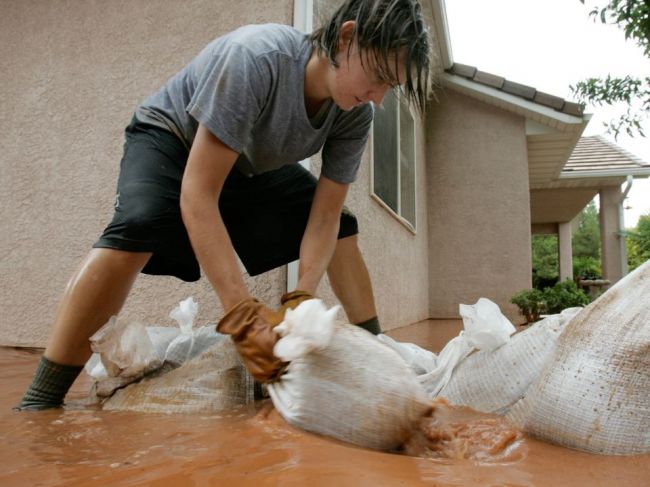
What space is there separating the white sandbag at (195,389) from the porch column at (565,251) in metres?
13.6

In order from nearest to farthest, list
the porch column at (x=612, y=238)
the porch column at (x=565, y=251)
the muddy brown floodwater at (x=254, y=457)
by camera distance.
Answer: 1. the muddy brown floodwater at (x=254, y=457)
2. the porch column at (x=612, y=238)
3. the porch column at (x=565, y=251)

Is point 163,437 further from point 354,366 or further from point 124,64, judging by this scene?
point 124,64

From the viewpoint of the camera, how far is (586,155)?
11531 millimetres

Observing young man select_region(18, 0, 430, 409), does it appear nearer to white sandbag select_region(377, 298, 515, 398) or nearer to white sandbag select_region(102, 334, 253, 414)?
white sandbag select_region(102, 334, 253, 414)

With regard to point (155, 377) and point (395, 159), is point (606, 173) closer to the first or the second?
point (395, 159)

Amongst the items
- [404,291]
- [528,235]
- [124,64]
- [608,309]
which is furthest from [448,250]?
[608,309]

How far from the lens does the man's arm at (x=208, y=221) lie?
1495 millimetres

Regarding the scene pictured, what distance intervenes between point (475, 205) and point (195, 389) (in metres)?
6.82

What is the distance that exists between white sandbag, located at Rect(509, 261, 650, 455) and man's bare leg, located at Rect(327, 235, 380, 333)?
910 mm

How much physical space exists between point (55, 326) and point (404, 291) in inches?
181

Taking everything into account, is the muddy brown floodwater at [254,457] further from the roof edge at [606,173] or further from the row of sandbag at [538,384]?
the roof edge at [606,173]

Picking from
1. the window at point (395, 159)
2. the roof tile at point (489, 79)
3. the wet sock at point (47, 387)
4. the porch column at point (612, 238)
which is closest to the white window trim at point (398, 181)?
the window at point (395, 159)

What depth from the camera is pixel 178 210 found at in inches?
69.1

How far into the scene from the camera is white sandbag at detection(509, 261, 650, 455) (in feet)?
4.21
